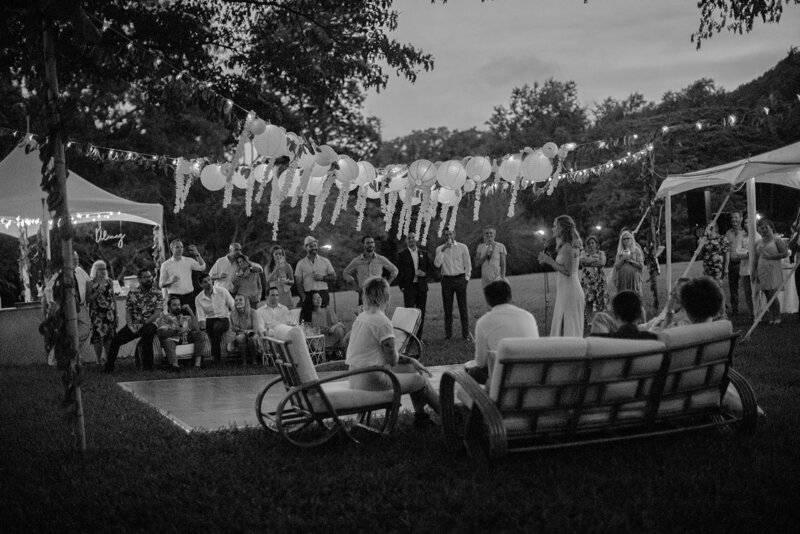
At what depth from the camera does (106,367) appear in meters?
9.67

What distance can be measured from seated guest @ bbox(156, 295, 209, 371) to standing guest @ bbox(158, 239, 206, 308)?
2.05ft

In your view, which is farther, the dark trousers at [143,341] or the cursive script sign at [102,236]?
the cursive script sign at [102,236]

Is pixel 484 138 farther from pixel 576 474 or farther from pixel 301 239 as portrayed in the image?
pixel 576 474

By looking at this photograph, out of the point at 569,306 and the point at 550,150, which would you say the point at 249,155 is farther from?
the point at 569,306

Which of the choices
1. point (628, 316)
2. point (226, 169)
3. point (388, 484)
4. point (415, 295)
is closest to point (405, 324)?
point (226, 169)

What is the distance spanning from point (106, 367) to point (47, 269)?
5.12 m

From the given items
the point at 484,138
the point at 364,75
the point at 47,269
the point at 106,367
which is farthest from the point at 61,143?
the point at 484,138

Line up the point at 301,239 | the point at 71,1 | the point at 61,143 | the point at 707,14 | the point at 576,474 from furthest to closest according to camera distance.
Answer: the point at 301,239 < the point at 707,14 < the point at 61,143 < the point at 71,1 < the point at 576,474

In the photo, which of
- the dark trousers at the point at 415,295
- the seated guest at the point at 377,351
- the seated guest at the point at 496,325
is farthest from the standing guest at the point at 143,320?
the seated guest at the point at 496,325

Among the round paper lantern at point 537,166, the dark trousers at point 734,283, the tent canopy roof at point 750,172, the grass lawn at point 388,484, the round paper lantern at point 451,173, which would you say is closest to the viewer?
the grass lawn at point 388,484

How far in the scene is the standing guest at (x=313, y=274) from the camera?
10.7 meters

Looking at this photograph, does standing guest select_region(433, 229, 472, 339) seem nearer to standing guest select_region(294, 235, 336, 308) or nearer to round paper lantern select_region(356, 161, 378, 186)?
standing guest select_region(294, 235, 336, 308)

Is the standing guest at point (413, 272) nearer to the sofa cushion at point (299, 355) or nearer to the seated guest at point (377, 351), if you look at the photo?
the seated guest at point (377, 351)

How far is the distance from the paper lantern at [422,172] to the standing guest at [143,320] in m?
4.10
